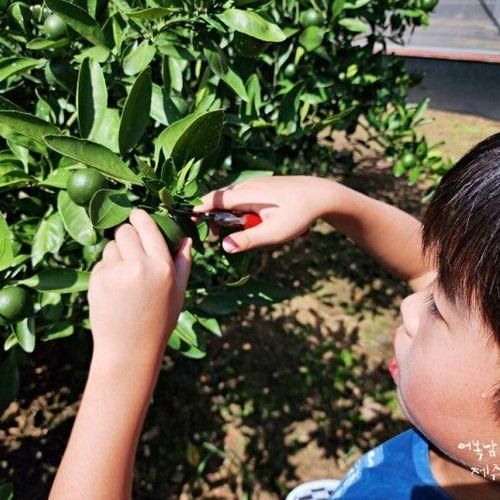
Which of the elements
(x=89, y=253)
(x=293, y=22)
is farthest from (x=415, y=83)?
(x=89, y=253)

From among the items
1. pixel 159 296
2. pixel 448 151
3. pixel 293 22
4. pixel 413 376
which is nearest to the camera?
pixel 159 296

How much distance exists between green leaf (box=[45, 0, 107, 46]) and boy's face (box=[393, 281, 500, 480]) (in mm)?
636

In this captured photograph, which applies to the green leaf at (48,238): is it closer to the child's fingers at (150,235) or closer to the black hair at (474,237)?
the child's fingers at (150,235)

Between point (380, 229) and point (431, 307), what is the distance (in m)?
0.39

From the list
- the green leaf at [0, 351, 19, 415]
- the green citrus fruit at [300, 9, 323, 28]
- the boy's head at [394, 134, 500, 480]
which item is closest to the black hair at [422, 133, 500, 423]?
the boy's head at [394, 134, 500, 480]

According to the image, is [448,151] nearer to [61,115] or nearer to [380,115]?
[380,115]

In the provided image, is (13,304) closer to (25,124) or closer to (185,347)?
(25,124)

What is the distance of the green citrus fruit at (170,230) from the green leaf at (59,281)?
8.5 inches

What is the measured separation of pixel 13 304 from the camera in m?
Answer: 0.80

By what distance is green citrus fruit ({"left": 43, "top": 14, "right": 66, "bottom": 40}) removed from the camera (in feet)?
2.77

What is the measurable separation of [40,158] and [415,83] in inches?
77.9

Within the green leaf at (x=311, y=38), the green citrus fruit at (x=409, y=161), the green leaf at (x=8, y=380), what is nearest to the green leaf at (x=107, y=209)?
the green leaf at (x=8, y=380)

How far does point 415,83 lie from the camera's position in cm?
243

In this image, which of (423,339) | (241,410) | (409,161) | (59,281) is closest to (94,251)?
(59,281)
